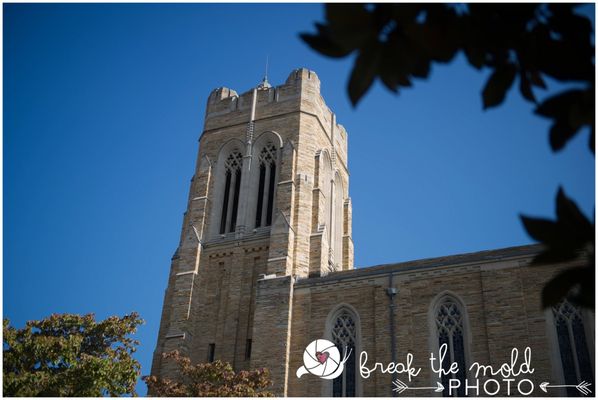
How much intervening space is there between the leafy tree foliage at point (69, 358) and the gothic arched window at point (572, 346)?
42.0 ft

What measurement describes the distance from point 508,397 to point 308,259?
35.1 feet

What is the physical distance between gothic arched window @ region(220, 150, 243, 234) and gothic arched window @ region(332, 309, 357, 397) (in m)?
8.51

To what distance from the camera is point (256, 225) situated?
99.3 feet

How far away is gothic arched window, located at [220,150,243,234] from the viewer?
30.7m

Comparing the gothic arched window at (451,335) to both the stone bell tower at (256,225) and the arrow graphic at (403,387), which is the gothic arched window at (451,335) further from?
the stone bell tower at (256,225)

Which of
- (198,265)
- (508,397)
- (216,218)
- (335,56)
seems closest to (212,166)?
(216,218)

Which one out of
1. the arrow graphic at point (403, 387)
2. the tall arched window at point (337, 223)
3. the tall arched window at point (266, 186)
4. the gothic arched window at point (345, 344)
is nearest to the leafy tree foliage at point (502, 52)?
the arrow graphic at point (403, 387)

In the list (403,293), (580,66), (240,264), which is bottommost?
(580,66)

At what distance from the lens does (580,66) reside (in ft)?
9.00

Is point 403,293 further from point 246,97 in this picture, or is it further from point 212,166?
point 246,97

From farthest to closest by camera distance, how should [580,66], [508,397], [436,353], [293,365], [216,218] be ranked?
[216,218] → [293,365] → [436,353] → [508,397] → [580,66]

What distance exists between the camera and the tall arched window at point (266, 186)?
99.1 ft

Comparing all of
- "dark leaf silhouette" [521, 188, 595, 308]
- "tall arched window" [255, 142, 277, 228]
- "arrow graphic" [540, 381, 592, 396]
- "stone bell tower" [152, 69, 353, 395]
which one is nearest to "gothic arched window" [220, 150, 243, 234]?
"stone bell tower" [152, 69, 353, 395]

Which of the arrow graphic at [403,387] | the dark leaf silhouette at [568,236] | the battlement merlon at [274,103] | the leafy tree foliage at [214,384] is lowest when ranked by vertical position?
the dark leaf silhouette at [568,236]
